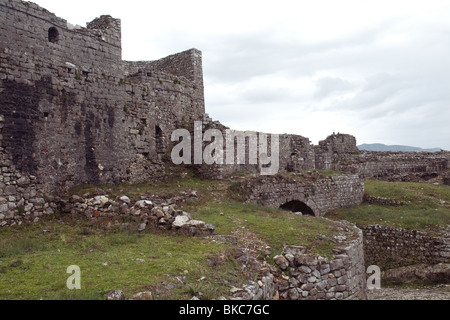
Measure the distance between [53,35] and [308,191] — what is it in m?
13.5

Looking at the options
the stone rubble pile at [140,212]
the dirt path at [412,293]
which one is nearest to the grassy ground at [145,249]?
the stone rubble pile at [140,212]

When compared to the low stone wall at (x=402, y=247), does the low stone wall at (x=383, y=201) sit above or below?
above

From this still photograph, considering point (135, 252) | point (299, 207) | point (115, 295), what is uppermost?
point (135, 252)

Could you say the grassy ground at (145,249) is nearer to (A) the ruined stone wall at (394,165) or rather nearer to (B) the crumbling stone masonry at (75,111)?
(B) the crumbling stone masonry at (75,111)

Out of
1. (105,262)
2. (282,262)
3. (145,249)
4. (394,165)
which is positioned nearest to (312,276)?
(282,262)

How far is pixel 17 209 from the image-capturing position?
11125mm

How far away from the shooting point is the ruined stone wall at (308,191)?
17.0 meters

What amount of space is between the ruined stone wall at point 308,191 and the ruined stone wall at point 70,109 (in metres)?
4.58

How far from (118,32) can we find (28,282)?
11.2m

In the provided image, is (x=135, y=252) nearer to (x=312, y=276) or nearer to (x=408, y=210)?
(x=312, y=276)

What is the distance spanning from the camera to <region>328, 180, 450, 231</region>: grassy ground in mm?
17828

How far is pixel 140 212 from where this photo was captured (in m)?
11.6
